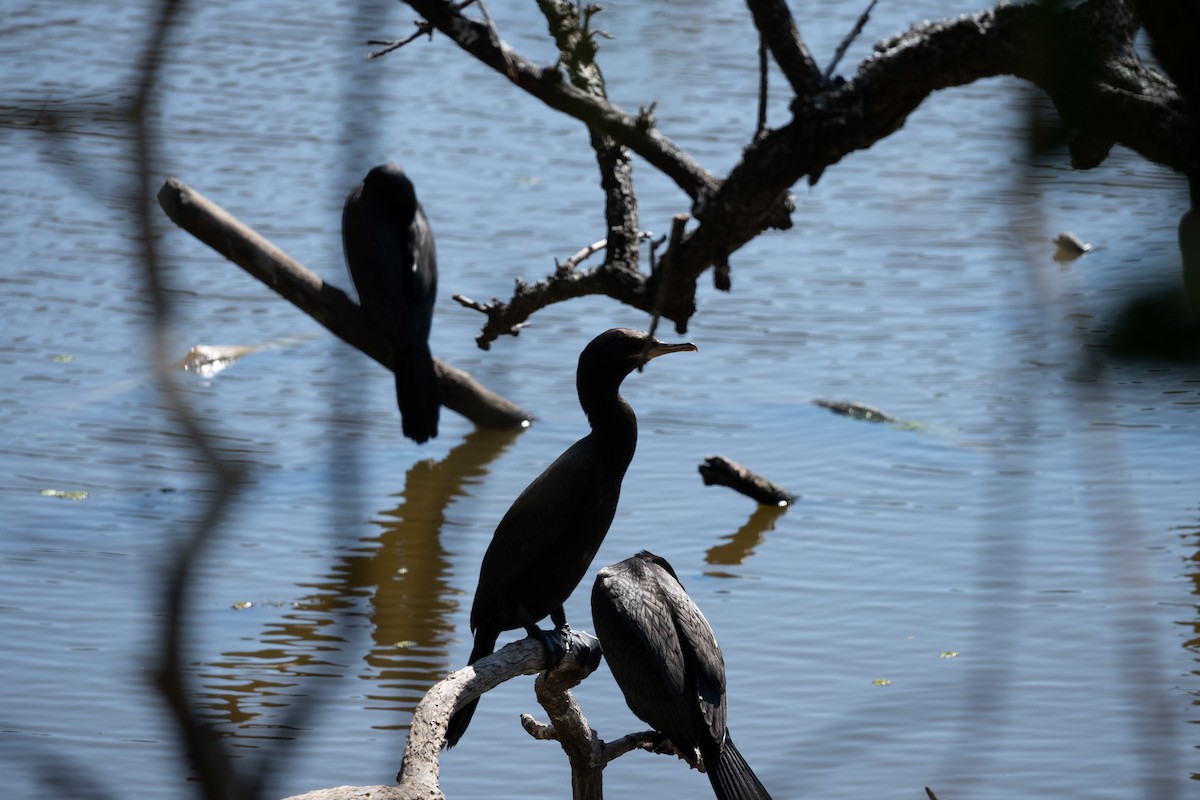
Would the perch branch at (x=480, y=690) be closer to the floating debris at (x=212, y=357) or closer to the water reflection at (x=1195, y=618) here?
the water reflection at (x=1195, y=618)

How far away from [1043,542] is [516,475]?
2.28 meters

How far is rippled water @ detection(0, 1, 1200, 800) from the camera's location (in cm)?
133

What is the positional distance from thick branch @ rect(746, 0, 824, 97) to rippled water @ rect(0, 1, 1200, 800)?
58 centimetres

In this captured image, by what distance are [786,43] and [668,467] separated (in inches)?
125

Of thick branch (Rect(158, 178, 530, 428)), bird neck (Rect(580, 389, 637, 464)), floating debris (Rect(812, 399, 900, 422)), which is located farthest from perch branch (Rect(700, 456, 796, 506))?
bird neck (Rect(580, 389, 637, 464))

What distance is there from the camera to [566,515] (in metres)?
3.11

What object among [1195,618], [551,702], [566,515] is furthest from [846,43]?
[1195,618]

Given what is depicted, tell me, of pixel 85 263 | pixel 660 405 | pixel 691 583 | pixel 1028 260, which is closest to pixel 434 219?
pixel 85 263

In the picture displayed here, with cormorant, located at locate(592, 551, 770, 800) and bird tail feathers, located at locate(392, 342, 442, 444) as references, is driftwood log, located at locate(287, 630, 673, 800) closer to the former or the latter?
cormorant, located at locate(592, 551, 770, 800)

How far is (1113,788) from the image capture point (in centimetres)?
406

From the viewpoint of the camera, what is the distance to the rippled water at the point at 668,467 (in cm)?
133

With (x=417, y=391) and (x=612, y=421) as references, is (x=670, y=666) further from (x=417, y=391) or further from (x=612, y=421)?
(x=417, y=391)

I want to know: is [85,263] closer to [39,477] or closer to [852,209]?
[39,477]

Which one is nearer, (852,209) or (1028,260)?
(1028,260)
